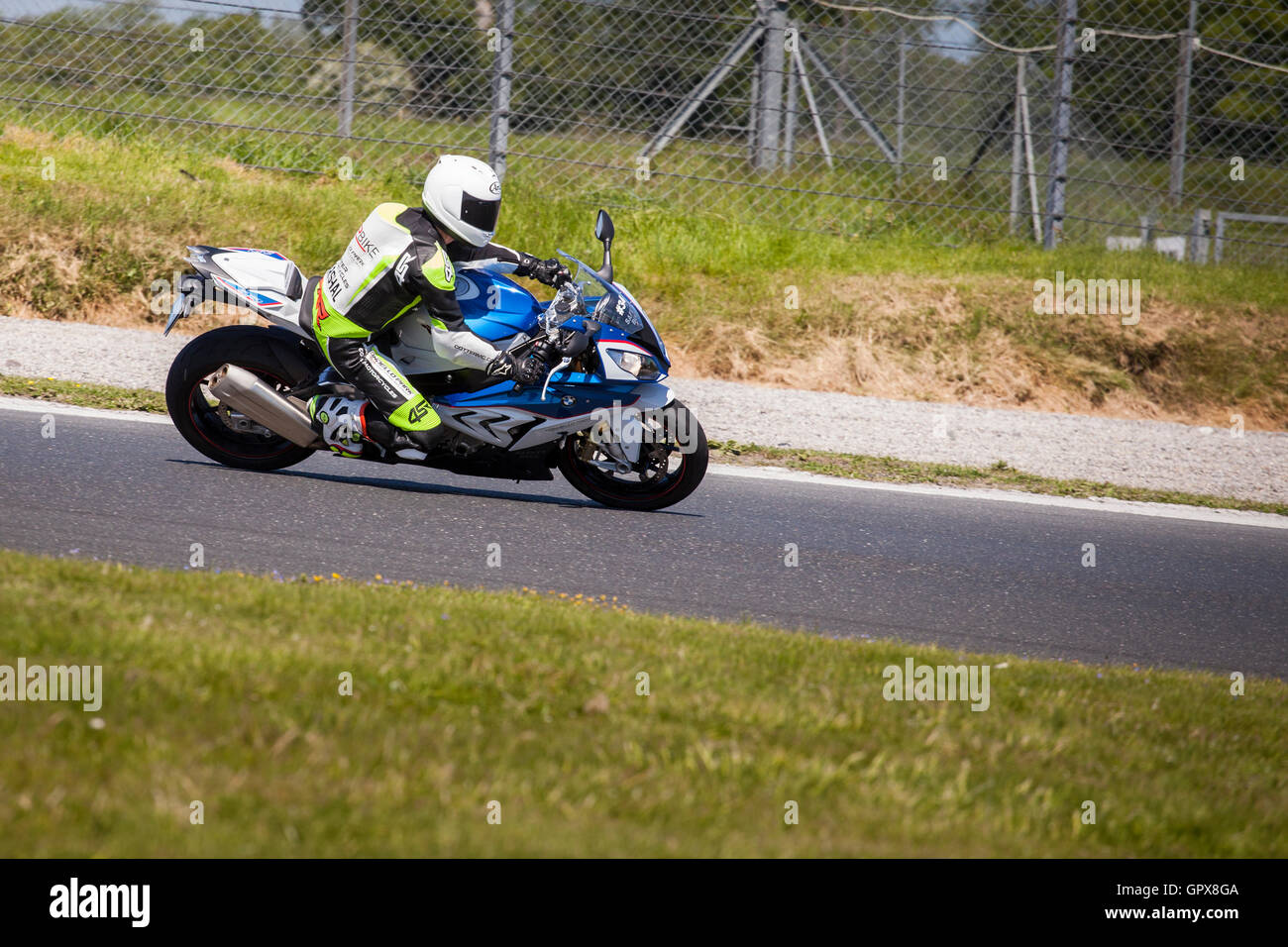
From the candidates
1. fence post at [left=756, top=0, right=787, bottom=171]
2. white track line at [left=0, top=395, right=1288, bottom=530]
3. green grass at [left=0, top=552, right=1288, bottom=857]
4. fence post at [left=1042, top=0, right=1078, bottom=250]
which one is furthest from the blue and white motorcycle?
fence post at [left=1042, top=0, right=1078, bottom=250]

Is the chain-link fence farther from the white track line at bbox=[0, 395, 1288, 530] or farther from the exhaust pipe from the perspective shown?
the exhaust pipe

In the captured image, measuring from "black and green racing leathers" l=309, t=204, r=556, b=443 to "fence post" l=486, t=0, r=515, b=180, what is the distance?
6.44 m

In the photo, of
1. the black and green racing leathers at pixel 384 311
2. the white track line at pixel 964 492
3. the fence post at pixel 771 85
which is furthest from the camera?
the fence post at pixel 771 85

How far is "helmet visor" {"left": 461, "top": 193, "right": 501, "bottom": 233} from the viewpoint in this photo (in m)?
6.62

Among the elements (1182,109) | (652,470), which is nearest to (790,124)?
(1182,109)

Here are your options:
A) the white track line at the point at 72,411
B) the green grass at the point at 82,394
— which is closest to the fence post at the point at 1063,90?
the green grass at the point at 82,394

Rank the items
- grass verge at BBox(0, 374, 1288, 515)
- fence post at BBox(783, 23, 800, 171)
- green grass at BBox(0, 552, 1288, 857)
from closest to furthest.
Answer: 1. green grass at BBox(0, 552, 1288, 857)
2. grass verge at BBox(0, 374, 1288, 515)
3. fence post at BBox(783, 23, 800, 171)

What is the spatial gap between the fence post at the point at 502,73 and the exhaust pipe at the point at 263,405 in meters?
6.77

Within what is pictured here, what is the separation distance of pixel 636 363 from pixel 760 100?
751 centimetres

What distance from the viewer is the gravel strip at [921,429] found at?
9.51 metres

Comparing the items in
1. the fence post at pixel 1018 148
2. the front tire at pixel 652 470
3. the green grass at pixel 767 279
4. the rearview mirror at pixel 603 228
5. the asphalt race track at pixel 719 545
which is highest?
the fence post at pixel 1018 148

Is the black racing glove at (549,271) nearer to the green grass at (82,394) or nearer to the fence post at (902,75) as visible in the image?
the green grass at (82,394)

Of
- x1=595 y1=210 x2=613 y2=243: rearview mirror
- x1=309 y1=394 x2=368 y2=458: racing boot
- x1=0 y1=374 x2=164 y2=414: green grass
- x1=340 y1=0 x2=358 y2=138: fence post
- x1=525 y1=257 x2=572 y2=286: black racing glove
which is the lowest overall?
x1=309 y1=394 x2=368 y2=458: racing boot
